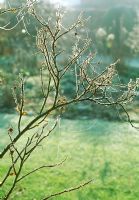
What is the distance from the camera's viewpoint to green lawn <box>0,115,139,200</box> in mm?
7734

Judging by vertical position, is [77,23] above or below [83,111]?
above

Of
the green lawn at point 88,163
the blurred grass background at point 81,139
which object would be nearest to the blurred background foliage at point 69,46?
the blurred grass background at point 81,139

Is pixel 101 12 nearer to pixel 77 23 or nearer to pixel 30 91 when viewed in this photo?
pixel 30 91

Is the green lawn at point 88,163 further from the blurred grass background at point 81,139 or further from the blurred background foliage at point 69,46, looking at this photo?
the blurred background foliage at point 69,46

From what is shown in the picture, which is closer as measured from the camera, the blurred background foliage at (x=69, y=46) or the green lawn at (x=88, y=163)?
the green lawn at (x=88, y=163)

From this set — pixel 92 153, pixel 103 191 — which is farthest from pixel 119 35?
pixel 103 191

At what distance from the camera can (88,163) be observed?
9.35 meters

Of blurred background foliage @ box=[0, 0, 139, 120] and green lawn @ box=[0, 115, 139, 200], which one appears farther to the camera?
blurred background foliage @ box=[0, 0, 139, 120]

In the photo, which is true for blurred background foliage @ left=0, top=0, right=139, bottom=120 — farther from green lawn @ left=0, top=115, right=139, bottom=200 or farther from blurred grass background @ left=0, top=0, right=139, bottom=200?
green lawn @ left=0, top=115, right=139, bottom=200

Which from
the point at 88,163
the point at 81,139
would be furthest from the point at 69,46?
the point at 88,163

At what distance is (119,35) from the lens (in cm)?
2223

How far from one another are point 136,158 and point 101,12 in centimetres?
1810

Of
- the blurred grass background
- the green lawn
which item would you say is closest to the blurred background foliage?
the blurred grass background

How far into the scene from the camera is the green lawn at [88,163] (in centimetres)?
773
